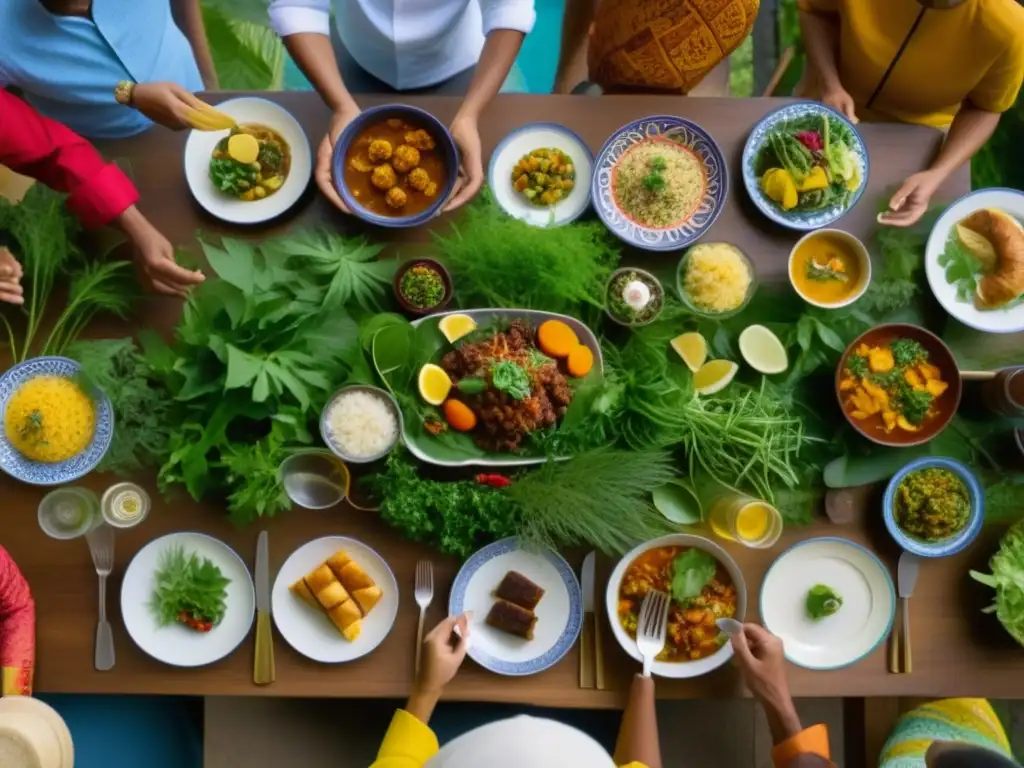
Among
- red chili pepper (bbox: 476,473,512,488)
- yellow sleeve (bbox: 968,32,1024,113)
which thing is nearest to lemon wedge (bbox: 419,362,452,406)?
red chili pepper (bbox: 476,473,512,488)

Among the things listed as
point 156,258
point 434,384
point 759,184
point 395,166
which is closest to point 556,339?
point 434,384

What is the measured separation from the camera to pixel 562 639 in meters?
1.58

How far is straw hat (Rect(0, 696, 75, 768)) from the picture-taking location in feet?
4.11

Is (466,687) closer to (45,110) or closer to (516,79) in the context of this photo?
(45,110)

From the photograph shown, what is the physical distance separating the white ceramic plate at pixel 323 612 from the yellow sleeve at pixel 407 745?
0.59 ft

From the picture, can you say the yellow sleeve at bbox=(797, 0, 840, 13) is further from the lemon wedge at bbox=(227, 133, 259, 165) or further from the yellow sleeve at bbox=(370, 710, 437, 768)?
the yellow sleeve at bbox=(370, 710, 437, 768)

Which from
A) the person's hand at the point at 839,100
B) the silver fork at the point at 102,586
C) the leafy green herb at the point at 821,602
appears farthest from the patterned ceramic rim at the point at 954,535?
the silver fork at the point at 102,586

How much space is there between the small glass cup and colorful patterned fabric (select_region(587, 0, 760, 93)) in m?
1.10

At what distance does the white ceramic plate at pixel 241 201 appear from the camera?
1.62m

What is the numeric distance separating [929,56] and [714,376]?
106 centimetres

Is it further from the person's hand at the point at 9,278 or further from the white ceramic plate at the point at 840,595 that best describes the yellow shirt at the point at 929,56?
the person's hand at the point at 9,278

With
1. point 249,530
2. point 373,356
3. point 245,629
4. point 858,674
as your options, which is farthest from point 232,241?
point 858,674

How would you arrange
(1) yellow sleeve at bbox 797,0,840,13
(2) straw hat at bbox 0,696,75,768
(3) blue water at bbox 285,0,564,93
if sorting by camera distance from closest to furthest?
(2) straw hat at bbox 0,696,75,768 < (1) yellow sleeve at bbox 797,0,840,13 < (3) blue water at bbox 285,0,564,93

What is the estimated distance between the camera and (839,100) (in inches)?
73.2
